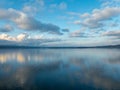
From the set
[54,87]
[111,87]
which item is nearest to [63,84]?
[54,87]

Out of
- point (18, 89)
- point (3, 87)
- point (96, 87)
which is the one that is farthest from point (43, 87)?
point (96, 87)

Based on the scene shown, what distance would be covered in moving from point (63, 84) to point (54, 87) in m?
1.59

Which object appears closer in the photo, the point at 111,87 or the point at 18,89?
the point at 18,89

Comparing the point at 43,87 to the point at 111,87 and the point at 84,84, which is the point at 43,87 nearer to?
the point at 84,84

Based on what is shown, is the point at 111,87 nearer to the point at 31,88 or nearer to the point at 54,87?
the point at 54,87

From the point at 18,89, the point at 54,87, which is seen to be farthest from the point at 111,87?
the point at 18,89

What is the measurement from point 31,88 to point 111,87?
757cm

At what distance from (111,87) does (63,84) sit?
4719 mm

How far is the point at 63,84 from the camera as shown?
19172 mm

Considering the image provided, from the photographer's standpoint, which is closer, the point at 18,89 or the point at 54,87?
the point at 18,89

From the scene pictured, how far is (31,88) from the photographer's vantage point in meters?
17.3

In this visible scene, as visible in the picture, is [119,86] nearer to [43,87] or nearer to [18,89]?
[43,87]

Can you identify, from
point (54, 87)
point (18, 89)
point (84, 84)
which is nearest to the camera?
point (18, 89)

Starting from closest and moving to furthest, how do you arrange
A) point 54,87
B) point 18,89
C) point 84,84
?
1. point 18,89
2. point 54,87
3. point 84,84
